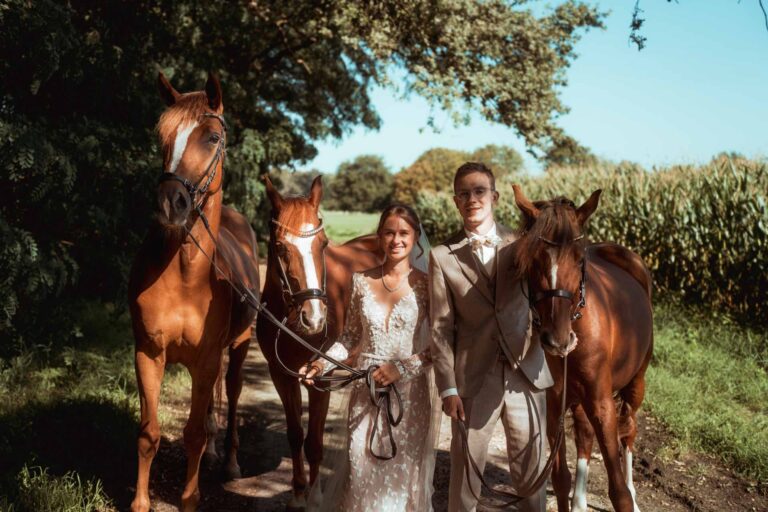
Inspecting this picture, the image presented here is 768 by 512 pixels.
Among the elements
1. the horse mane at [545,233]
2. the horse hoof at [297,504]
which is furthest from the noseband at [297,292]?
the horse hoof at [297,504]

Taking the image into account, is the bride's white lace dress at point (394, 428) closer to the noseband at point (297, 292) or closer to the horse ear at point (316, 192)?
the noseband at point (297, 292)

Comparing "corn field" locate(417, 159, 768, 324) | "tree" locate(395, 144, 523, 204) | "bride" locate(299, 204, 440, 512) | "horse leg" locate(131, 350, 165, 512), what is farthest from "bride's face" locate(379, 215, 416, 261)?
"tree" locate(395, 144, 523, 204)

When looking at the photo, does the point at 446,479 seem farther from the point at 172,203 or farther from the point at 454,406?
the point at 172,203

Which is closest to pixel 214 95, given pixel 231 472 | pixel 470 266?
pixel 470 266

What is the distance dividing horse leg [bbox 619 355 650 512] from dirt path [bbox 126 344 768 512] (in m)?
0.22

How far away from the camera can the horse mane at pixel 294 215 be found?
3.39 meters

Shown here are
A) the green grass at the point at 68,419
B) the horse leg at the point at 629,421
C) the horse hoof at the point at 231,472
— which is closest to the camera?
the green grass at the point at 68,419

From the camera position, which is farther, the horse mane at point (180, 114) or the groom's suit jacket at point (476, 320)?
the horse mane at point (180, 114)

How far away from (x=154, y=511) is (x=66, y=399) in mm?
1893

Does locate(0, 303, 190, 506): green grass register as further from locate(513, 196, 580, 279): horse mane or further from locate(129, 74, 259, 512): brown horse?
locate(513, 196, 580, 279): horse mane

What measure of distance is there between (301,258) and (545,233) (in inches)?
53.4

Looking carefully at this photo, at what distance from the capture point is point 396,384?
3.10 metres

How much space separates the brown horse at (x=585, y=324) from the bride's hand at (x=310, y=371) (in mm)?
1197

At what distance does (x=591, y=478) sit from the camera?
15.5ft
